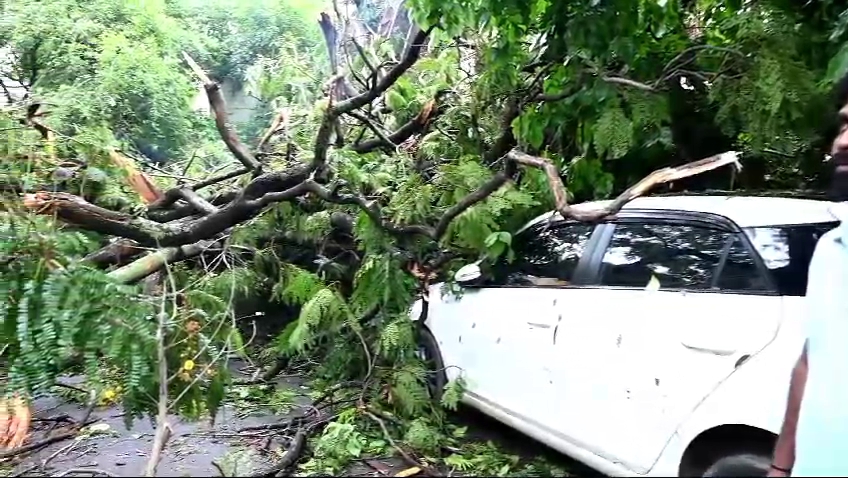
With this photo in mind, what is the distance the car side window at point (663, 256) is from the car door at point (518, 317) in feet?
0.90

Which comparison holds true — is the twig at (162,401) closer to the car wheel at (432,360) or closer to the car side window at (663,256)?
the car wheel at (432,360)

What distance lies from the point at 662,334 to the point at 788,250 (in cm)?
62

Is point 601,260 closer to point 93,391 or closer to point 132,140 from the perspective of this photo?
point 93,391

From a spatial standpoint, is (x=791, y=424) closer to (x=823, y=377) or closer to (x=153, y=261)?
(x=823, y=377)

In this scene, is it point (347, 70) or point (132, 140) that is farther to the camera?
point (132, 140)

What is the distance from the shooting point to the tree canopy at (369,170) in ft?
10.5

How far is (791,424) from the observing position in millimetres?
1898

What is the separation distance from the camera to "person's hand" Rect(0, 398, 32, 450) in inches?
158

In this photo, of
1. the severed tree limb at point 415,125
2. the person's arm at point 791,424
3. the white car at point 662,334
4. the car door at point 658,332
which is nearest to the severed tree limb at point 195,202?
the severed tree limb at point 415,125

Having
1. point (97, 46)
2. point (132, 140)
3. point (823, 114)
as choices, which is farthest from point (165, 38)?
point (823, 114)

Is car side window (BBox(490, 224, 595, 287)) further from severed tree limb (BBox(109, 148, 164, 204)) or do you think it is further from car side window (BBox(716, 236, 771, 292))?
severed tree limb (BBox(109, 148, 164, 204))

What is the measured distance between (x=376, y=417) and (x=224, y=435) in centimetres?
101

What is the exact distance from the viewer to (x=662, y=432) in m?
2.89

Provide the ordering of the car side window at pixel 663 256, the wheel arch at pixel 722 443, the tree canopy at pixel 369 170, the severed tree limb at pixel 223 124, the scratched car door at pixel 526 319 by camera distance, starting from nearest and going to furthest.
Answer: the wheel arch at pixel 722 443 → the car side window at pixel 663 256 → the tree canopy at pixel 369 170 → the scratched car door at pixel 526 319 → the severed tree limb at pixel 223 124
